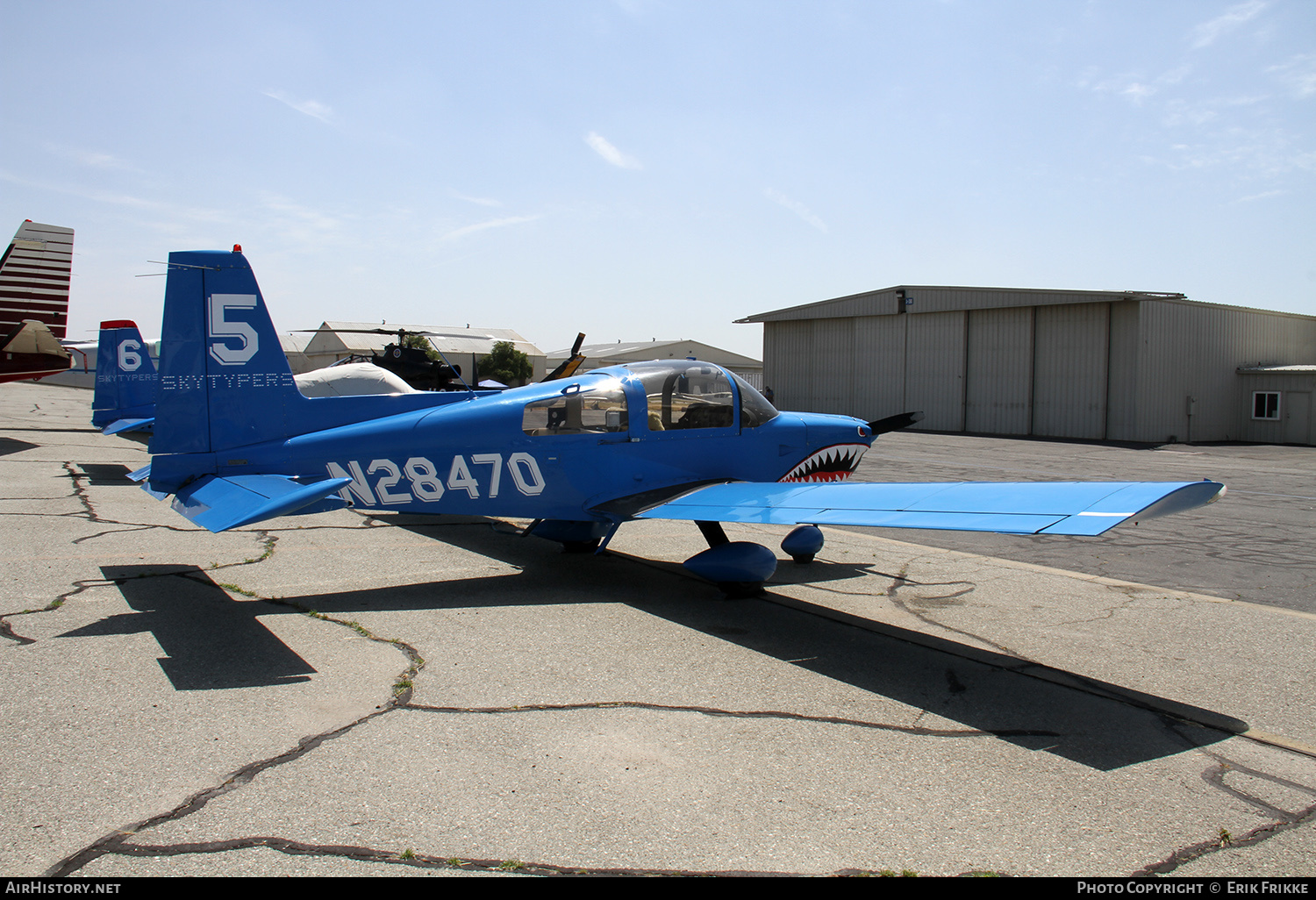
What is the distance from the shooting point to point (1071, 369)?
31.1 metres

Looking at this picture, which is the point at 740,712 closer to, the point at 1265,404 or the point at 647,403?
the point at 647,403

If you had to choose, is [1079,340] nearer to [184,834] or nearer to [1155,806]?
[1155,806]

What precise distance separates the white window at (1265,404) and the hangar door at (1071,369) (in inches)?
269

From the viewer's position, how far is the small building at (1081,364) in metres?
29.3

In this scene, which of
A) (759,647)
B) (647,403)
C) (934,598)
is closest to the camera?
(759,647)

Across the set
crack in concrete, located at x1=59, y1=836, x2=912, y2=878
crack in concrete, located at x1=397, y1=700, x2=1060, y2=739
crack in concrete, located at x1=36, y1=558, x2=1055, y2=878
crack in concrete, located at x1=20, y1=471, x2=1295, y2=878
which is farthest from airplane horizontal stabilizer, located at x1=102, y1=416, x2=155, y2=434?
crack in concrete, located at x1=59, y1=836, x2=912, y2=878

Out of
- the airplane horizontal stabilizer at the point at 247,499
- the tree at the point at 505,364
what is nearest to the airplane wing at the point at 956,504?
the airplane horizontal stabilizer at the point at 247,499

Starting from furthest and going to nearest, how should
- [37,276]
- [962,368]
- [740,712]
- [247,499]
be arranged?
1. [962,368]
2. [37,276]
3. [247,499]
4. [740,712]

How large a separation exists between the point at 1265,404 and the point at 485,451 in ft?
115

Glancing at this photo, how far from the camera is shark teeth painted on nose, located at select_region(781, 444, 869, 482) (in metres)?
8.23

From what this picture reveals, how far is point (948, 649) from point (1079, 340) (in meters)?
29.9

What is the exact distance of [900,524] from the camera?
204 inches

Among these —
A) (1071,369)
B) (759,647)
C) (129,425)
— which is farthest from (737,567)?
(1071,369)
